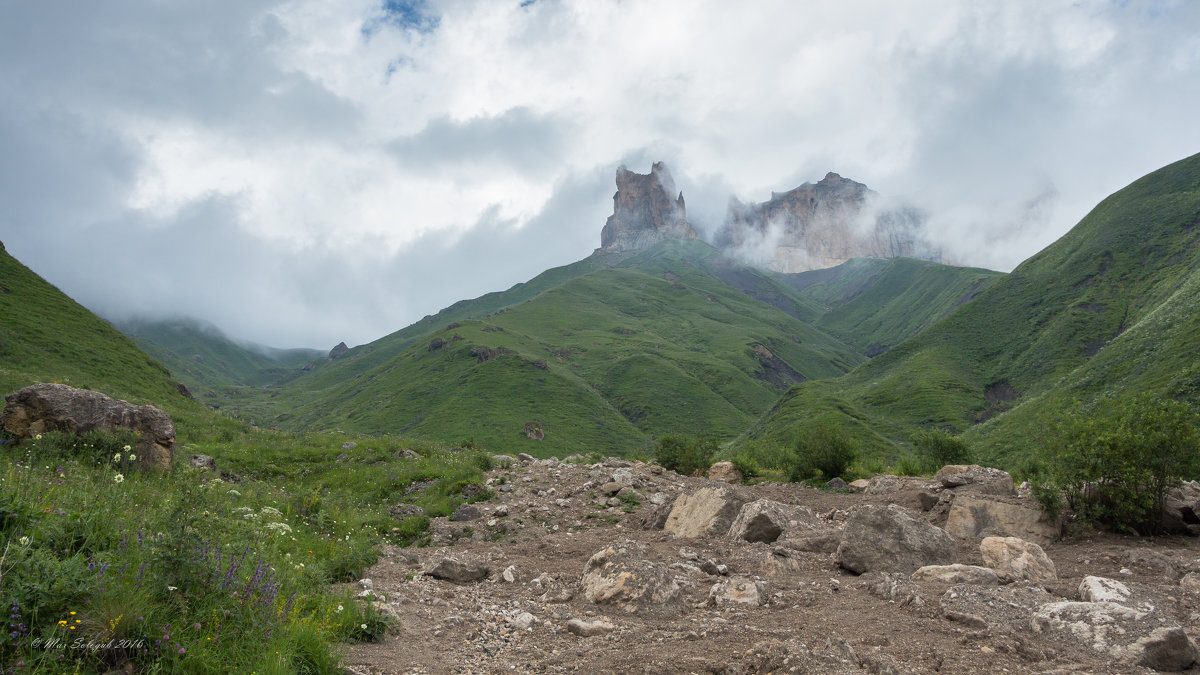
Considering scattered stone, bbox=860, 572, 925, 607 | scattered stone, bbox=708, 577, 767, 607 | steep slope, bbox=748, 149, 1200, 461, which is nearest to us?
scattered stone, bbox=860, 572, 925, 607

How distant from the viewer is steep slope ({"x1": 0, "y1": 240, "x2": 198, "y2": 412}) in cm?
3997

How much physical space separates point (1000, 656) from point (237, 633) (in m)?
8.53

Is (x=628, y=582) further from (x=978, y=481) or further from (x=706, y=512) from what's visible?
(x=978, y=481)

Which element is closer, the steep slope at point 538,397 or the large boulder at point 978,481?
the large boulder at point 978,481

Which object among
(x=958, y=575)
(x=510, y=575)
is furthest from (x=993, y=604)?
(x=510, y=575)

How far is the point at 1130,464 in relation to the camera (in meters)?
13.0

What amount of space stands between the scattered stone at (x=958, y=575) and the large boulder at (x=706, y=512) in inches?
185

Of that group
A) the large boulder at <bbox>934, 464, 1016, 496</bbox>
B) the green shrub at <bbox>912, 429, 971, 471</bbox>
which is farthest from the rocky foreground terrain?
the green shrub at <bbox>912, 429, 971, 471</bbox>

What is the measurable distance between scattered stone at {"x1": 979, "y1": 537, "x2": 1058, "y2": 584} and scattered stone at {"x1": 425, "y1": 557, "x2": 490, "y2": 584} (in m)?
9.52

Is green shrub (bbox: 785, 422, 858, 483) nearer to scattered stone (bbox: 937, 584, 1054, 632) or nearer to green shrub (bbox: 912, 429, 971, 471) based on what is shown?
green shrub (bbox: 912, 429, 971, 471)

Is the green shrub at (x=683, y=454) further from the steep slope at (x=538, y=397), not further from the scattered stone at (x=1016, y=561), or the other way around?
the steep slope at (x=538, y=397)

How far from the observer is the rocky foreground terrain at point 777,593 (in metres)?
6.76

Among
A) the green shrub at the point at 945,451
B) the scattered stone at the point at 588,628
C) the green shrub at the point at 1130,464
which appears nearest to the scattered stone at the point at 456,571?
the scattered stone at the point at 588,628

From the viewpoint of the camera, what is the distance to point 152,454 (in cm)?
1306
